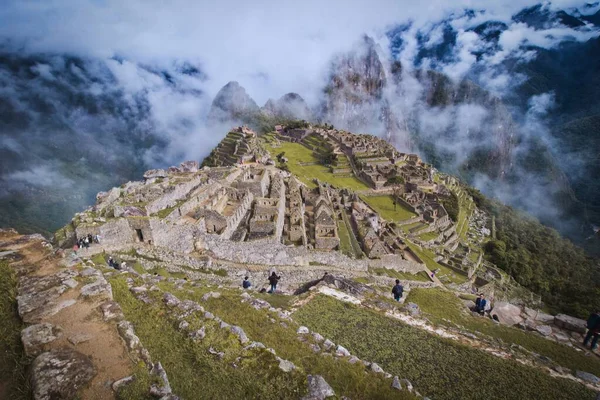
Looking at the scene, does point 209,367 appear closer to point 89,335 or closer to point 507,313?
point 89,335

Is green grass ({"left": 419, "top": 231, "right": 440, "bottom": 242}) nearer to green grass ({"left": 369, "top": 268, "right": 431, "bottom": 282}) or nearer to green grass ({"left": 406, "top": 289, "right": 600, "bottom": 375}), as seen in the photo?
green grass ({"left": 369, "top": 268, "right": 431, "bottom": 282})

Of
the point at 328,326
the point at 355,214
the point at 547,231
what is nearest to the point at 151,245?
the point at 328,326

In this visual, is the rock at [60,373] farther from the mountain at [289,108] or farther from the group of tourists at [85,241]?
the mountain at [289,108]

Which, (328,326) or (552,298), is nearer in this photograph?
(328,326)

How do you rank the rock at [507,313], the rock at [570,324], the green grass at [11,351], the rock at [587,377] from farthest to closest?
the rock at [507,313] < the rock at [570,324] < the rock at [587,377] < the green grass at [11,351]

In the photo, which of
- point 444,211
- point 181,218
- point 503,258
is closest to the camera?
point 181,218

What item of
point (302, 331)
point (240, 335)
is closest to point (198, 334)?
point (240, 335)

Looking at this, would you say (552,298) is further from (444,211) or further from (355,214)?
(355,214)

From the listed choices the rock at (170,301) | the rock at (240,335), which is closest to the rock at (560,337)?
the rock at (240,335)
